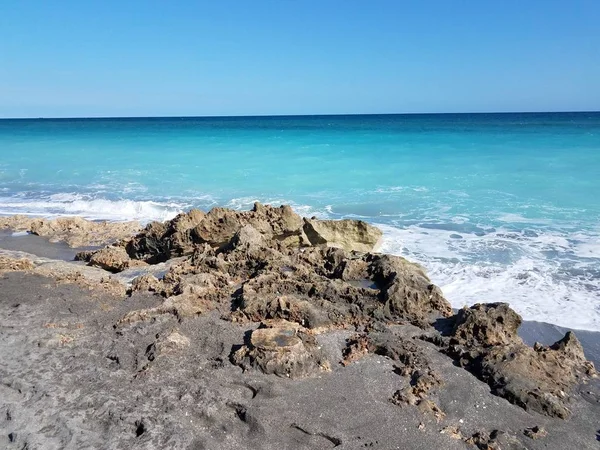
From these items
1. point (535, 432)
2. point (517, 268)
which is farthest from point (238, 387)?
point (517, 268)

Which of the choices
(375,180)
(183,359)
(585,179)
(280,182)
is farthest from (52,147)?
(183,359)

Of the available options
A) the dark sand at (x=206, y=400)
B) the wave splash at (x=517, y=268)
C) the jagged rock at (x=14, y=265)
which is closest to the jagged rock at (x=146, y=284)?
the dark sand at (x=206, y=400)

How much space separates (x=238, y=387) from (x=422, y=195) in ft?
44.6

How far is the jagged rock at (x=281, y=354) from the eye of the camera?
188 inches

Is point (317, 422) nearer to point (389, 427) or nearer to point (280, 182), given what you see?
point (389, 427)

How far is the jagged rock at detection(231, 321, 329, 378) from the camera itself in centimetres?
477

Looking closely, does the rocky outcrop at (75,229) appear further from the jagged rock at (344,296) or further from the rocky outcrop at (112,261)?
the jagged rock at (344,296)

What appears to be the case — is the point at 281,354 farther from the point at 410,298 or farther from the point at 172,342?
the point at 410,298

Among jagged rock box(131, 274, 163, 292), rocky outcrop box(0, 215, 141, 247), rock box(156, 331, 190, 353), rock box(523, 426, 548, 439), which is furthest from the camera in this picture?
rocky outcrop box(0, 215, 141, 247)

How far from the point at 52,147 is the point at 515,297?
37128mm

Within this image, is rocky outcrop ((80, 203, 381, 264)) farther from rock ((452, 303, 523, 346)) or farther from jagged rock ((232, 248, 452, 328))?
rock ((452, 303, 523, 346))

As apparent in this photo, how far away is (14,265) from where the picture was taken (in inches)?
287

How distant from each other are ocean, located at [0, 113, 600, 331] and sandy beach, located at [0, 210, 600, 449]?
2.51m

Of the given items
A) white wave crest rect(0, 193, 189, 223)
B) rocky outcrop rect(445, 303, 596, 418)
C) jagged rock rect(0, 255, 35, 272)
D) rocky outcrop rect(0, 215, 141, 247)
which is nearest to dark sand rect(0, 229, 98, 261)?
rocky outcrop rect(0, 215, 141, 247)
